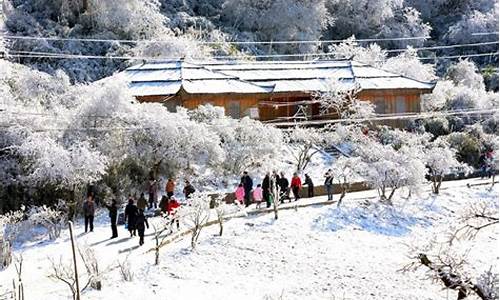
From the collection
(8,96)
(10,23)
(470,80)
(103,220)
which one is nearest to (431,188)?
(103,220)

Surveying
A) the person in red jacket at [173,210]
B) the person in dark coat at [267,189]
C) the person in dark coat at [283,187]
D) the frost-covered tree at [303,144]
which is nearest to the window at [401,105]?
the frost-covered tree at [303,144]

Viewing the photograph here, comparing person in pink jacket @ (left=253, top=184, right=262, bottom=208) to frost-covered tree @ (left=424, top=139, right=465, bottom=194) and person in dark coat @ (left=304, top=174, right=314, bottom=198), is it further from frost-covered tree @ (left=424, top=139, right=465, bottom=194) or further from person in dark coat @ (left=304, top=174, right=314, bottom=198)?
frost-covered tree @ (left=424, top=139, right=465, bottom=194)

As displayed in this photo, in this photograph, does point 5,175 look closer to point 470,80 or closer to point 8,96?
point 8,96

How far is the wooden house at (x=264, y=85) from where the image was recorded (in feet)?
104

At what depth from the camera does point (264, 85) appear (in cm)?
3384

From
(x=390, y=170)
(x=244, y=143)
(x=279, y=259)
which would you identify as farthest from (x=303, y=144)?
(x=279, y=259)

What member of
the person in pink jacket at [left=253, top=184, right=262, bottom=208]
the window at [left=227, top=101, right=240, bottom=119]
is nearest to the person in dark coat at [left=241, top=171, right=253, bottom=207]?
the person in pink jacket at [left=253, top=184, right=262, bottom=208]

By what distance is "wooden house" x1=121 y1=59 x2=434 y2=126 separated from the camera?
31.6 metres

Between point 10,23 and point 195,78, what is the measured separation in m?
16.9

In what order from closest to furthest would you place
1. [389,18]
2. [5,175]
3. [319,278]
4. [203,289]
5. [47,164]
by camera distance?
[203,289] → [319,278] → [47,164] → [5,175] → [389,18]

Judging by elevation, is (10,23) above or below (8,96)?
above

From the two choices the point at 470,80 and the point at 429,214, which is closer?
the point at 429,214

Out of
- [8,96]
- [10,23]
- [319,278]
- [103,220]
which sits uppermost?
[10,23]

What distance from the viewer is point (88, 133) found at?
80.2 feet
